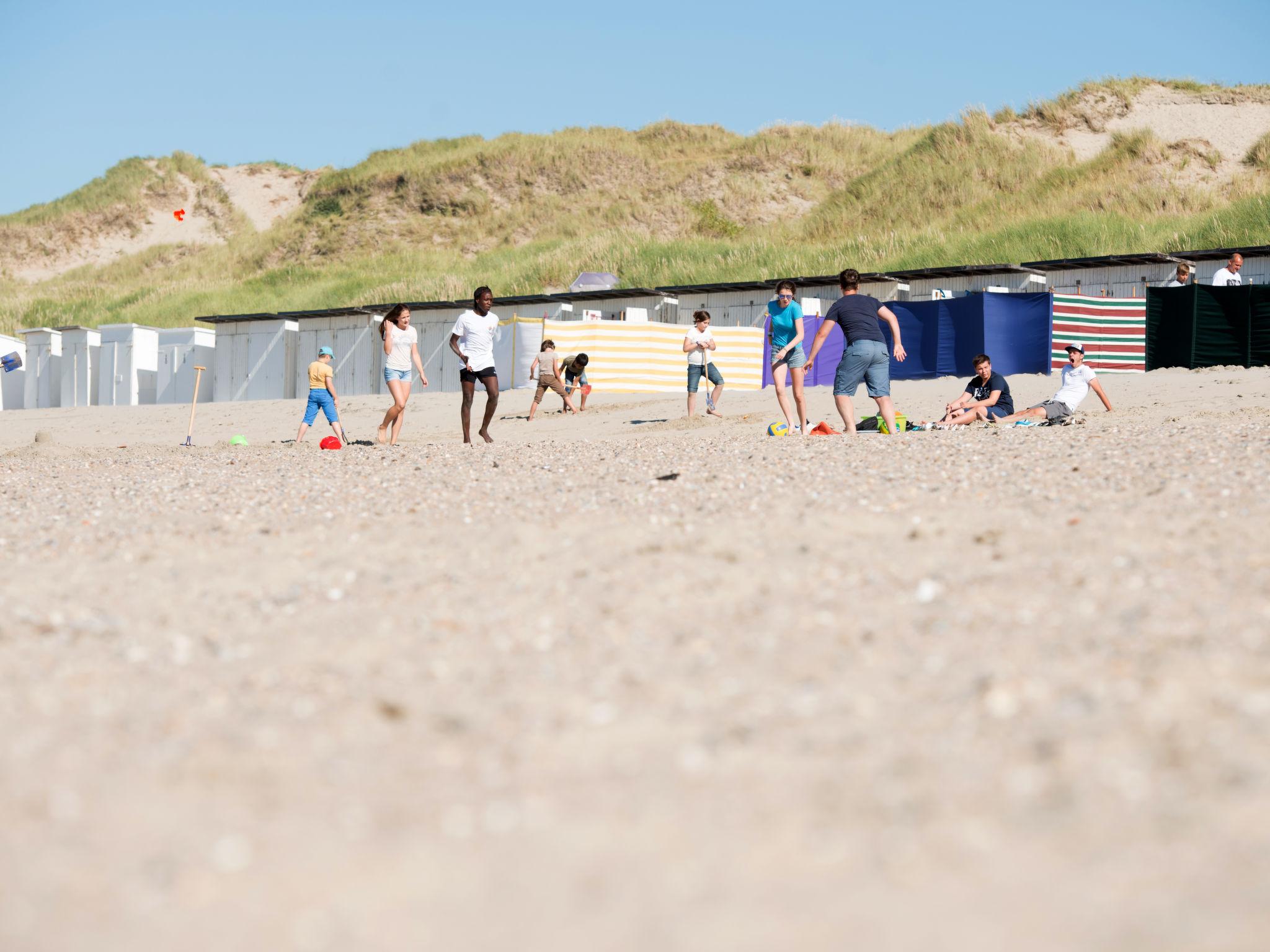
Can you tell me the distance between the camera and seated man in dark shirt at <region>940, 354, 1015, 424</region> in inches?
457

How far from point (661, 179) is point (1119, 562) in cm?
4636

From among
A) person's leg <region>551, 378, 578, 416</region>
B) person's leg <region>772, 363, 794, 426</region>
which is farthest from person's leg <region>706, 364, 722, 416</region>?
person's leg <region>772, 363, 794, 426</region>

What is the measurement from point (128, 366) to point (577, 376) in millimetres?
13395

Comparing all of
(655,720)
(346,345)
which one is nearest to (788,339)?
(655,720)

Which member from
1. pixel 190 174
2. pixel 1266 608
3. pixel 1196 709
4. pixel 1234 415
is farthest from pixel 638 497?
pixel 190 174

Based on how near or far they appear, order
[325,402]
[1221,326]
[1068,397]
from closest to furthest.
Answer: [1068,397]
[325,402]
[1221,326]

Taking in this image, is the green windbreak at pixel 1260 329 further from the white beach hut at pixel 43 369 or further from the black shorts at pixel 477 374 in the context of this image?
the white beach hut at pixel 43 369

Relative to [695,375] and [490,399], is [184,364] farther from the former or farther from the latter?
[490,399]

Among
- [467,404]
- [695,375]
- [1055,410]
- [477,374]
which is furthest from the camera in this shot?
[695,375]

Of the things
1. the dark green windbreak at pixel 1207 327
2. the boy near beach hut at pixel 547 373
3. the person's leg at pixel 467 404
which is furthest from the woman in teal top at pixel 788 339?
the dark green windbreak at pixel 1207 327

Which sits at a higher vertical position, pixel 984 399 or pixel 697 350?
pixel 697 350

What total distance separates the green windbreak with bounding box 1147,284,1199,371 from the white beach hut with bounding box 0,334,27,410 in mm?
23349

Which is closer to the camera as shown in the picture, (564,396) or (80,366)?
(564,396)

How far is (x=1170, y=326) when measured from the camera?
16859 millimetres
